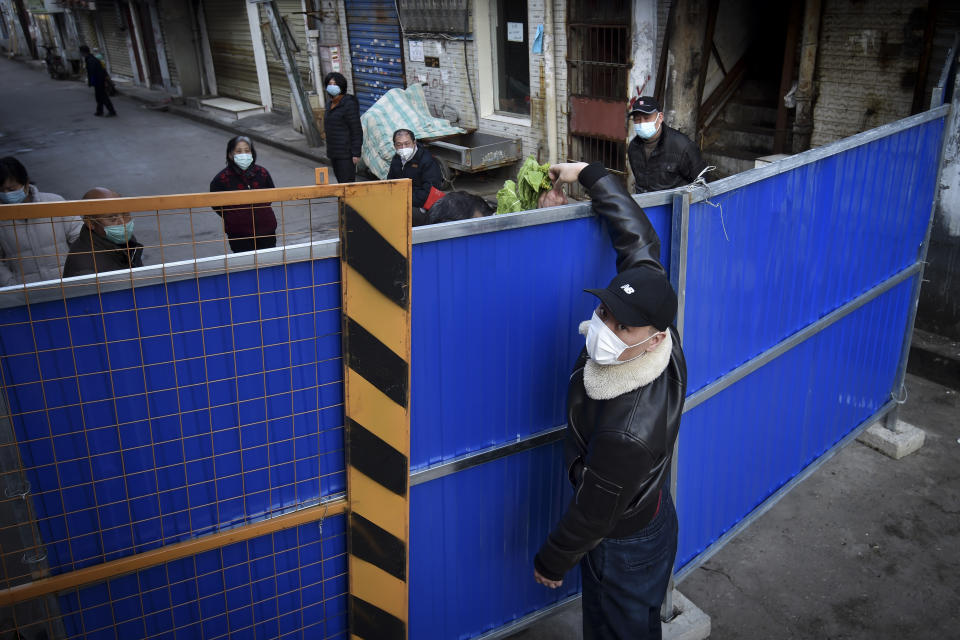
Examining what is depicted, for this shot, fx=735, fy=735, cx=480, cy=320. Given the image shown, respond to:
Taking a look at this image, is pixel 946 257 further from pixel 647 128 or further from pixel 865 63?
pixel 647 128

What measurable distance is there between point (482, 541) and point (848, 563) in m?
2.41

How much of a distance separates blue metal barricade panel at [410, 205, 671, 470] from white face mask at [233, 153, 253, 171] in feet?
14.2

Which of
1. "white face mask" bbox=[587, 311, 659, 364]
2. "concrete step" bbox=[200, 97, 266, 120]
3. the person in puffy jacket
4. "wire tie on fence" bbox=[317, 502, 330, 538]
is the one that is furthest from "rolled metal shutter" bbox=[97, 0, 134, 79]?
"white face mask" bbox=[587, 311, 659, 364]

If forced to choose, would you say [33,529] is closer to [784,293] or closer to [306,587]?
[306,587]

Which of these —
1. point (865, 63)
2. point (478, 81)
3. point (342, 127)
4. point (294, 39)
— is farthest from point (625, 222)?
point (294, 39)

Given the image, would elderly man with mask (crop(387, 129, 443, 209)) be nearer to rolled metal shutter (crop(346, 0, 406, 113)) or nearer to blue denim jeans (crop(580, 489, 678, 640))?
blue denim jeans (crop(580, 489, 678, 640))

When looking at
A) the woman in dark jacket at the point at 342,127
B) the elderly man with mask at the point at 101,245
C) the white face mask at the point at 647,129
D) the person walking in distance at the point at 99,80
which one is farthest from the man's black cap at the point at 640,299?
the person walking in distance at the point at 99,80

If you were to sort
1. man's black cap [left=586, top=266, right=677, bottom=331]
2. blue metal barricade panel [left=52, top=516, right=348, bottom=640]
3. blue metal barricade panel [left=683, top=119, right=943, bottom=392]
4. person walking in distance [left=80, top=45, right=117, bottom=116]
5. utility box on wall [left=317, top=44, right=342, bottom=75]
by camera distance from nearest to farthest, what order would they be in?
blue metal barricade panel [left=52, top=516, right=348, bottom=640]
man's black cap [left=586, top=266, right=677, bottom=331]
blue metal barricade panel [left=683, top=119, right=943, bottom=392]
utility box on wall [left=317, top=44, right=342, bottom=75]
person walking in distance [left=80, top=45, right=117, bottom=116]

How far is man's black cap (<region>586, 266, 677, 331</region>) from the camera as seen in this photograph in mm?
2395

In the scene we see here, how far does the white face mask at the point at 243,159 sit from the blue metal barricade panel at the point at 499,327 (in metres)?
4.32

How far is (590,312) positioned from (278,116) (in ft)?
56.9

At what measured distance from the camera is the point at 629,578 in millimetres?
2828

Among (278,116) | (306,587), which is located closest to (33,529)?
(306,587)

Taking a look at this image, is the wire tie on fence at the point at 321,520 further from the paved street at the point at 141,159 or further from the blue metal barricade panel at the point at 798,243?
the paved street at the point at 141,159
